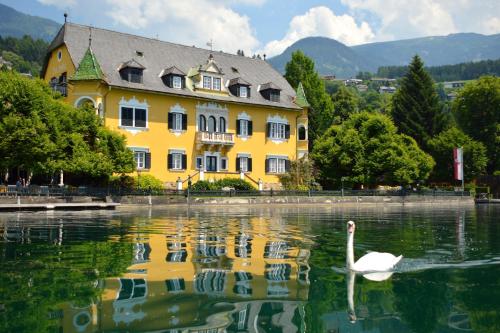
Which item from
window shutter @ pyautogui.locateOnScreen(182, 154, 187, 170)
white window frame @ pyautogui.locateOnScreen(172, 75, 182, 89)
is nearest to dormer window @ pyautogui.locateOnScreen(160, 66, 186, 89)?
white window frame @ pyautogui.locateOnScreen(172, 75, 182, 89)

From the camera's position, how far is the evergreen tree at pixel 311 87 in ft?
232

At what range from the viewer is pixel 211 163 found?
5266 cm

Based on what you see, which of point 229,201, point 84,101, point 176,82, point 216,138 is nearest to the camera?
point 229,201

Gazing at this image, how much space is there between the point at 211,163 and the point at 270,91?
34.2 ft

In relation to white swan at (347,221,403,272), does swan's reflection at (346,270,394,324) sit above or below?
below

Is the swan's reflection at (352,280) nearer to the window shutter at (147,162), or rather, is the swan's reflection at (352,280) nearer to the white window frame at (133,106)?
the white window frame at (133,106)

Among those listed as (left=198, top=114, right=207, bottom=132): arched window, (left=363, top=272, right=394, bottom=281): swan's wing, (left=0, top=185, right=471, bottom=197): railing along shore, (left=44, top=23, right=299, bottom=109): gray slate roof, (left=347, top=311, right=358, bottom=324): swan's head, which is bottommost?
(left=347, top=311, right=358, bottom=324): swan's head

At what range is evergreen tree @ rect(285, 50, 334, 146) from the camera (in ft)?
232

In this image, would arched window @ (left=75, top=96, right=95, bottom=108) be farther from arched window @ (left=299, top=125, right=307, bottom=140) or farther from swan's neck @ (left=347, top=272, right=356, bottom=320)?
swan's neck @ (left=347, top=272, right=356, bottom=320)

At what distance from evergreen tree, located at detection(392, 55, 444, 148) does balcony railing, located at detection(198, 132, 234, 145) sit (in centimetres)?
2977

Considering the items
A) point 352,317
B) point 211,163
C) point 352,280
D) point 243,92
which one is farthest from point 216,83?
point 352,317

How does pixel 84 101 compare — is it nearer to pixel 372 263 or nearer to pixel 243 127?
pixel 243 127

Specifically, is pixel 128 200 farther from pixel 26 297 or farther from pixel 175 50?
pixel 26 297

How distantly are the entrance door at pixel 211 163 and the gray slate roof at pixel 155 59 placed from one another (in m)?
5.58
